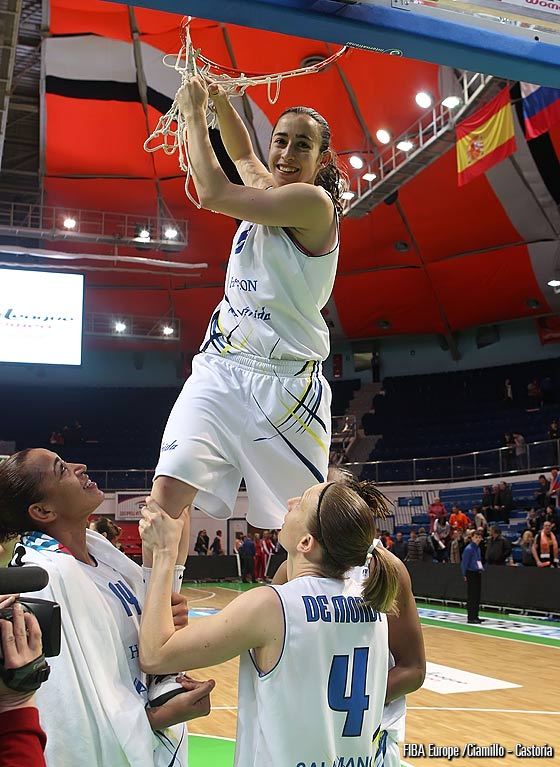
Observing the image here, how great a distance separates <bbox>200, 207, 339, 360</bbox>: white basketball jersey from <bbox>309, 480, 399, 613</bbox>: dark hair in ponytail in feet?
2.28

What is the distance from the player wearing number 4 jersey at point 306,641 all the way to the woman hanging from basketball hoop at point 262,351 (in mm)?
361

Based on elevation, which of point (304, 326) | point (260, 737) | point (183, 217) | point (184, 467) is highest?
point (183, 217)

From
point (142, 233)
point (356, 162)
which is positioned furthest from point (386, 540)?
point (142, 233)

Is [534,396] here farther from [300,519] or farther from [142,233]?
[300,519]

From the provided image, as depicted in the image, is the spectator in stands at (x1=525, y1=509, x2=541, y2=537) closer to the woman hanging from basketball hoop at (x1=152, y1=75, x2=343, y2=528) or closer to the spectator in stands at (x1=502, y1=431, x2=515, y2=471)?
the spectator in stands at (x1=502, y1=431, x2=515, y2=471)

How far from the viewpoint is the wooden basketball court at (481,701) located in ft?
18.0

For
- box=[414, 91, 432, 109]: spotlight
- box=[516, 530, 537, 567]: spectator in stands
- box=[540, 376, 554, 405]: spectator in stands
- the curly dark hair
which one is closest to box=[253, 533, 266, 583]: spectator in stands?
box=[540, 376, 554, 405]: spectator in stands

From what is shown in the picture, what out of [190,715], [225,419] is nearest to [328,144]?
[225,419]

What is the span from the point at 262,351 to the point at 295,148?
752mm

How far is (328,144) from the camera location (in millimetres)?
3064

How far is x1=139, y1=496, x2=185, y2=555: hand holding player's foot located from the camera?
224 cm

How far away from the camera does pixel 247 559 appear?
853 inches

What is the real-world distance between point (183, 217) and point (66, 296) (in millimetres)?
4901

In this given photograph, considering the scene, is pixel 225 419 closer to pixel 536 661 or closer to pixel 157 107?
pixel 536 661
